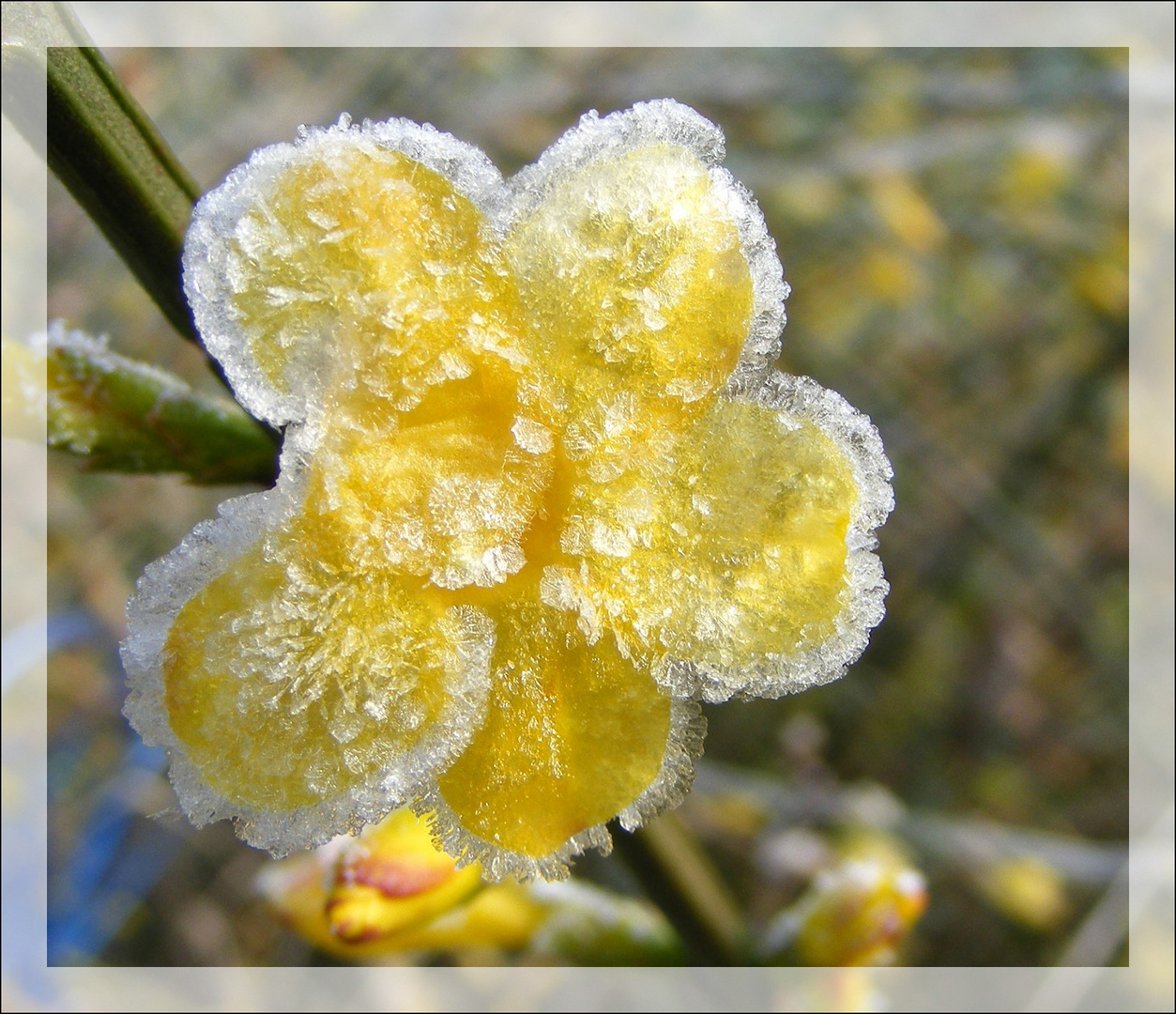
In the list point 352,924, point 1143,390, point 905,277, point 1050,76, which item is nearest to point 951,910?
point 1143,390

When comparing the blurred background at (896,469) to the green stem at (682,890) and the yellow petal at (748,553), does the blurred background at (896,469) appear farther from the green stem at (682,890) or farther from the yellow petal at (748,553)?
the yellow petal at (748,553)

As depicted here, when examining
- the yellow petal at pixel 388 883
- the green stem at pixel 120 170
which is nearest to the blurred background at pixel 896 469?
the yellow petal at pixel 388 883

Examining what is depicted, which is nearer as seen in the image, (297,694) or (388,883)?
(297,694)

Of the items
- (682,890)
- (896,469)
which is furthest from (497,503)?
(896,469)

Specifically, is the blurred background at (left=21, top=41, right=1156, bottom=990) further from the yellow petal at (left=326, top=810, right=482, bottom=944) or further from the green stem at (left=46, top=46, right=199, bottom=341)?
the green stem at (left=46, top=46, right=199, bottom=341)

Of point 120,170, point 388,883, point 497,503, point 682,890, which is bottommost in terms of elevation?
point 682,890

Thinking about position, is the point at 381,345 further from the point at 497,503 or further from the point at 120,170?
the point at 120,170

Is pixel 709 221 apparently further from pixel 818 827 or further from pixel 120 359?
pixel 818 827

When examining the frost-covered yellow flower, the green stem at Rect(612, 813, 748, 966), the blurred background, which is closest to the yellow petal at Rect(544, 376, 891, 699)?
the frost-covered yellow flower
